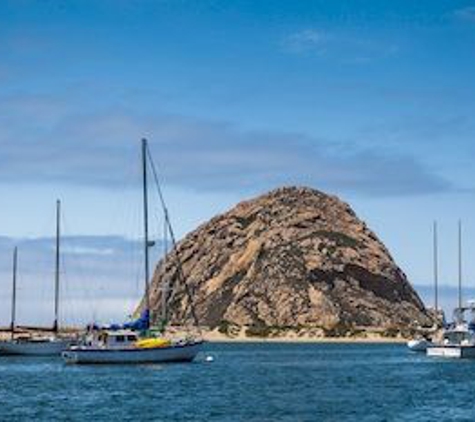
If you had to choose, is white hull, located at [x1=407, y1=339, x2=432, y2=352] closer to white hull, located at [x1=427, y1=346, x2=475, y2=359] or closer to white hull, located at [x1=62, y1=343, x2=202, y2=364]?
white hull, located at [x1=427, y1=346, x2=475, y2=359]

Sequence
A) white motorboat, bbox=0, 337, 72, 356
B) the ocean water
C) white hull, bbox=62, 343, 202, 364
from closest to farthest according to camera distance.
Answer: the ocean water
white hull, bbox=62, 343, 202, 364
white motorboat, bbox=0, 337, 72, 356

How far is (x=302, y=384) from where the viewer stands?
314 feet

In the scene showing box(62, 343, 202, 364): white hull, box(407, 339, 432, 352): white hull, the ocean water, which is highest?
box(407, 339, 432, 352): white hull

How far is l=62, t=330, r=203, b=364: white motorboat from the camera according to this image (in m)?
121

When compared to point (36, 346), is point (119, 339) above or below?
above

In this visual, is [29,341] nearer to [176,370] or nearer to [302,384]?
[176,370]

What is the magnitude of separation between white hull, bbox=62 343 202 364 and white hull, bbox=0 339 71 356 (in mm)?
29022

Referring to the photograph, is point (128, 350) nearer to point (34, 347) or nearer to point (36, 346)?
point (36, 346)

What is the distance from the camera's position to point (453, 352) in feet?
490

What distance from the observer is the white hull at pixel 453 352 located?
145125 millimetres

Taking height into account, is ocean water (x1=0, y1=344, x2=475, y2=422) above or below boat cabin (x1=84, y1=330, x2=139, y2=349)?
below

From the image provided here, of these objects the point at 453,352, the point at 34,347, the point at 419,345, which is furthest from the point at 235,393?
the point at 419,345

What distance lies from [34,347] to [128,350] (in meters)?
41.0

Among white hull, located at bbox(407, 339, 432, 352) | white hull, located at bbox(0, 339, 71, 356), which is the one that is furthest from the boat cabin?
white hull, located at bbox(407, 339, 432, 352)
